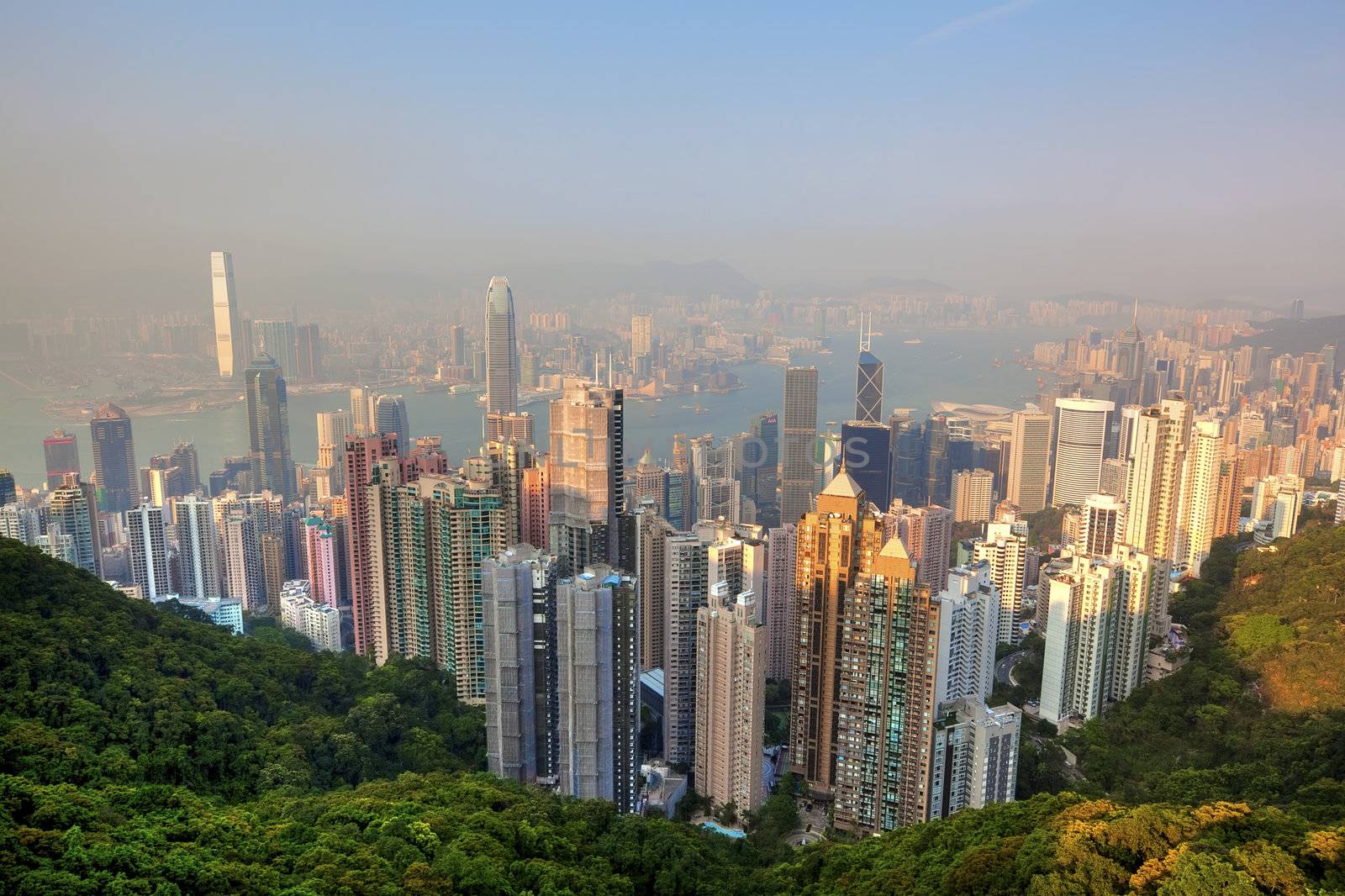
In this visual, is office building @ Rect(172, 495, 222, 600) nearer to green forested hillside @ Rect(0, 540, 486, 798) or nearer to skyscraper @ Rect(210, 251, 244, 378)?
skyscraper @ Rect(210, 251, 244, 378)

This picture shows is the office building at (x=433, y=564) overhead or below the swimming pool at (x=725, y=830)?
overhead

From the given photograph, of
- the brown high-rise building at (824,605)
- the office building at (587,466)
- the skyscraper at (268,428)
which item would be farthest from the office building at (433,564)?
the skyscraper at (268,428)

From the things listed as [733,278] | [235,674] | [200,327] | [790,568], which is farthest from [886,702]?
[200,327]

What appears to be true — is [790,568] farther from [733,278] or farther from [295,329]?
[295,329]

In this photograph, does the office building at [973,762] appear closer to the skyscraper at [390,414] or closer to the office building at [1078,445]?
the skyscraper at [390,414]

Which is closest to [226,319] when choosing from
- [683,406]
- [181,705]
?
[683,406]

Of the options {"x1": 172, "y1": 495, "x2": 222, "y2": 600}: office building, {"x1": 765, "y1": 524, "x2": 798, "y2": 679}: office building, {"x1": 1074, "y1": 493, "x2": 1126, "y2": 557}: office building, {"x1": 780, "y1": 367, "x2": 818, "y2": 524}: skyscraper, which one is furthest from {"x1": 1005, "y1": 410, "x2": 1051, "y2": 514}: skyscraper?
{"x1": 172, "y1": 495, "x2": 222, "y2": 600}: office building
